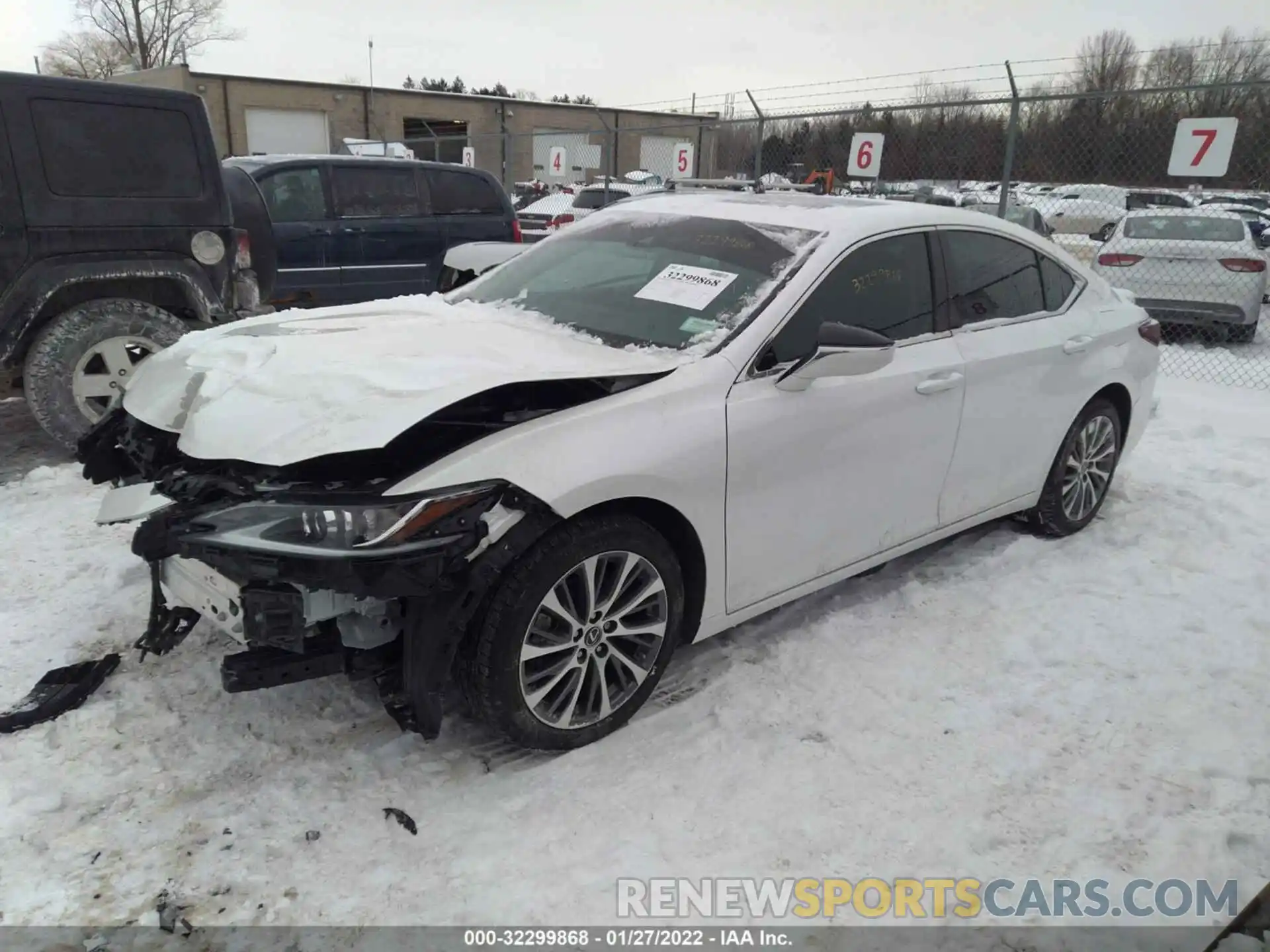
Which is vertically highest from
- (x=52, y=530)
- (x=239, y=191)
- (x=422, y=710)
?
(x=239, y=191)

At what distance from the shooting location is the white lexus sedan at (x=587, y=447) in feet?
8.14

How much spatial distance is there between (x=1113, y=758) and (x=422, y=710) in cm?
225

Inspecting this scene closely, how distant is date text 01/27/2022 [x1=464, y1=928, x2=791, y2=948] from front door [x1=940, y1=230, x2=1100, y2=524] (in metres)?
2.19

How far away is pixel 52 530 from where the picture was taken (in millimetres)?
4324

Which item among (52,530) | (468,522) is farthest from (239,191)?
(468,522)

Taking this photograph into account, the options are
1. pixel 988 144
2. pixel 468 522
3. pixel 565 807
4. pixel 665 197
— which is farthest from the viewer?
pixel 988 144

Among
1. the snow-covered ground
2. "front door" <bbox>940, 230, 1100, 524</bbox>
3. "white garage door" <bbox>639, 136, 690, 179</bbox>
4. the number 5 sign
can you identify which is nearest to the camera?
the snow-covered ground

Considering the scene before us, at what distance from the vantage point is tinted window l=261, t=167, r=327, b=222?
27.0ft

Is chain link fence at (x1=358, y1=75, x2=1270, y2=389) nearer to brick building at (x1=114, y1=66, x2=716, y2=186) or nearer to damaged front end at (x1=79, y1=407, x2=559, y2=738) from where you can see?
damaged front end at (x1=79, y1=407, x2=559, y2=738)

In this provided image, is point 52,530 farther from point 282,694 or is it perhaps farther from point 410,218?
point 410,218

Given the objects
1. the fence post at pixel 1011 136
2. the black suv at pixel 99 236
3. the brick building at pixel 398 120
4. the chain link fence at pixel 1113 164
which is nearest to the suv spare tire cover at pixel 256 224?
the black suv at pixel 99 236

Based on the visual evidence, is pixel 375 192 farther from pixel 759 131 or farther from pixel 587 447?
pixel 587 447

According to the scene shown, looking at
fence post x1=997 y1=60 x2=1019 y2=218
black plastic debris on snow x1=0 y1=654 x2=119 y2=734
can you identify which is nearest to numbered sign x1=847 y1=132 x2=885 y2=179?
fence post x1=997 y1=60 x2=1019 y2=218

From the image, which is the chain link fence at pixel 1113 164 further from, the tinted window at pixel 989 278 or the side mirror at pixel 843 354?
the side mirror at pixel 843 354
